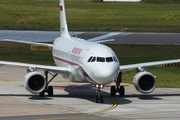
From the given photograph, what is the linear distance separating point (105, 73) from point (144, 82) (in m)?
4.51

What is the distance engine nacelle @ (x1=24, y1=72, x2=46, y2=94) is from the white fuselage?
224 centimetres

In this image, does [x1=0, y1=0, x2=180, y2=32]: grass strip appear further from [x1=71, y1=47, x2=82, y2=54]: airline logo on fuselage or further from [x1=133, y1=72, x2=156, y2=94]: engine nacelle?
[x1=133, y1=72, x2=156, y2=94]: engine nacelle

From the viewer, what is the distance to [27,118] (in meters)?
30.5

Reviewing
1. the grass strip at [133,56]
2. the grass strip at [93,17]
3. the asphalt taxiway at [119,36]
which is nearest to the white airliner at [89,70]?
the grass strip at [133,56]

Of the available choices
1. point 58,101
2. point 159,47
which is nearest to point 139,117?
point 58,101

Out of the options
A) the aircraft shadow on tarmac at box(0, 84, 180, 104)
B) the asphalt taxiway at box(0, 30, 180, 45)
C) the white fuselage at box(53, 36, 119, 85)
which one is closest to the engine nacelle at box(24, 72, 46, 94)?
the aircraft shadow on tarmac at box(0, 84, 180, 104)

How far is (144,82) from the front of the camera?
38.6m

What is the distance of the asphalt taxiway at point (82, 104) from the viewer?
31516 mm

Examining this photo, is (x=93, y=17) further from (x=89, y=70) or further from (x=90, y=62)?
(x=89, y=70)

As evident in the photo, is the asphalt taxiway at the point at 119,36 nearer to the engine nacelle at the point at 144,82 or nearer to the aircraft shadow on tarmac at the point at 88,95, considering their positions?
the aircraft shadow on tarmac at the point at 88,95

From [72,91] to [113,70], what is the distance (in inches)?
307

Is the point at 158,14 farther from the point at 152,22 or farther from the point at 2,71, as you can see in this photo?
the point at 2,71

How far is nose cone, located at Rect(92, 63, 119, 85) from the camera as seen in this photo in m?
34.9

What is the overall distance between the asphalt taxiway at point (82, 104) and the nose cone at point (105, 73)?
143 cm
